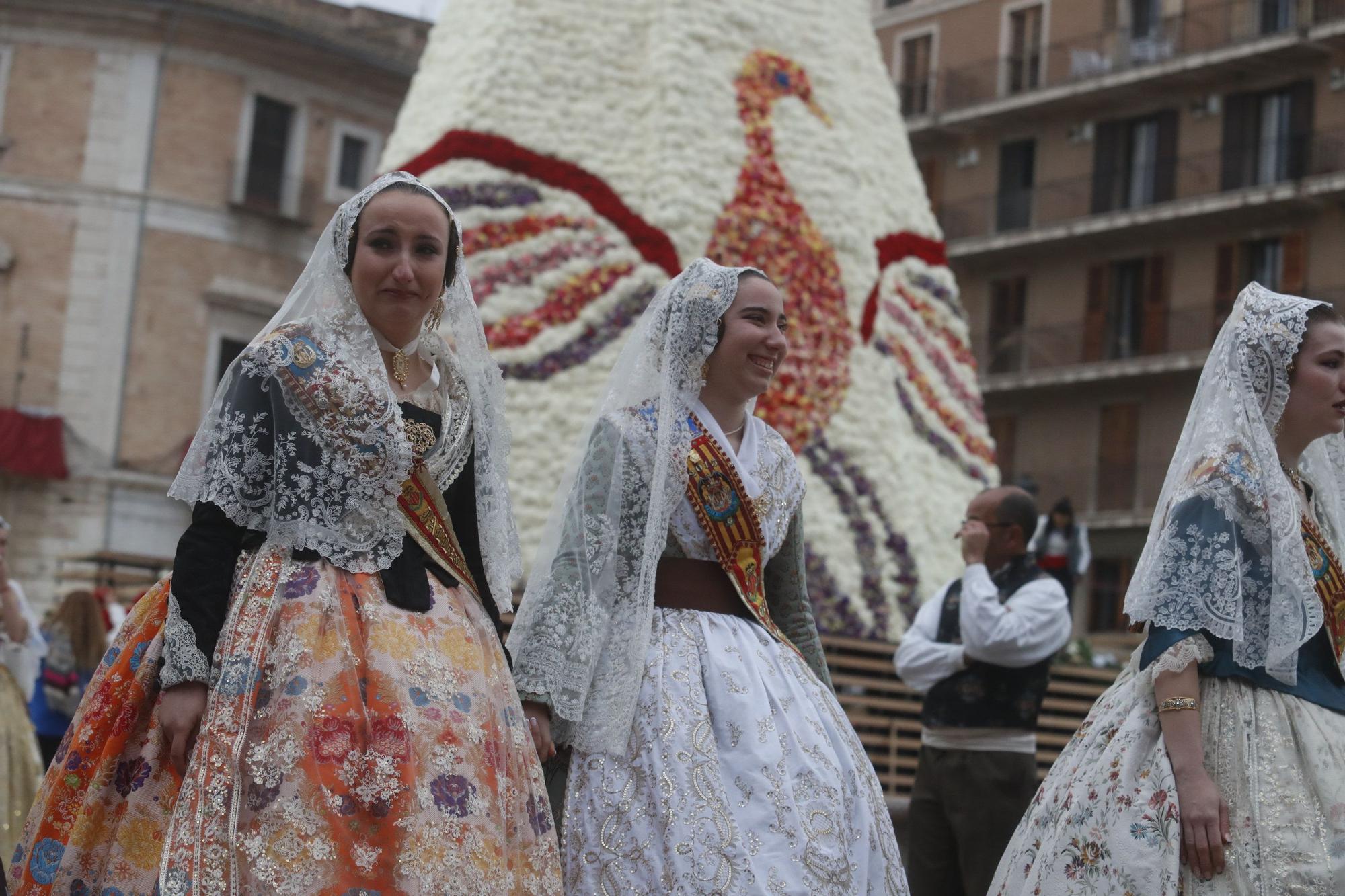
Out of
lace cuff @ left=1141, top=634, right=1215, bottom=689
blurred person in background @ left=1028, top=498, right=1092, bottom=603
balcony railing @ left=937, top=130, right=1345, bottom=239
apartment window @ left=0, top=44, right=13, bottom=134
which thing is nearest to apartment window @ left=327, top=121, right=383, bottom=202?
apartment window @ left=0, top=44, right=13, bottom=134

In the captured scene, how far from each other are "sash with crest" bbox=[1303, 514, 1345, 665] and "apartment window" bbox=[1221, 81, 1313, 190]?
21.6 meters

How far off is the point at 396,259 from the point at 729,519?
101cm

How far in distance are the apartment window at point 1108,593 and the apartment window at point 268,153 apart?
11.8 metres

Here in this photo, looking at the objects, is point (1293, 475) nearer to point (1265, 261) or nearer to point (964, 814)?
point (964, 814)

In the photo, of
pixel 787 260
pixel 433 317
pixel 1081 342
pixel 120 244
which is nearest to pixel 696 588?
pixel 433 317

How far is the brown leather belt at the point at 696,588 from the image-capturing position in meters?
4.36

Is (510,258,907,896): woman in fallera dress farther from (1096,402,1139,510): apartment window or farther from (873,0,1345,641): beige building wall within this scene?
(1096,402,1139,510): apartment window

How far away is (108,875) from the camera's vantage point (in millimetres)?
3486

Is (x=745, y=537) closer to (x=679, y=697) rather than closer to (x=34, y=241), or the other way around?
(x=679, y=697)

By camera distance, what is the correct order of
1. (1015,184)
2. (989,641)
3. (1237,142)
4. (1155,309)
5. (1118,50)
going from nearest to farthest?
1. (989,641)
2. (1237,142)
3. (1155,309)
4. (1118,50)
5. (1015,184)

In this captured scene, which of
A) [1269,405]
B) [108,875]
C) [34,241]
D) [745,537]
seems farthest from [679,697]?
[34,241]

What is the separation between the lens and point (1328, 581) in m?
4.36

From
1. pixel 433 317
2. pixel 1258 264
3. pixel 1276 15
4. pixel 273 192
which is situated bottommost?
pixel 433 317

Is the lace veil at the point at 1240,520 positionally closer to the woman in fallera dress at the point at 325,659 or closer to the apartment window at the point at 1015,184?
the woman in fallera dress at the point at 325,659
